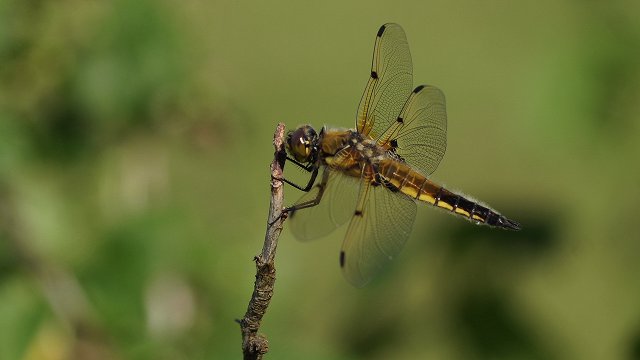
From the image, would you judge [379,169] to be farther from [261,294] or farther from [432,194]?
[261,294]

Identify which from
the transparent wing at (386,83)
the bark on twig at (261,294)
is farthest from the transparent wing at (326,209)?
the bark on twig at (261,294)

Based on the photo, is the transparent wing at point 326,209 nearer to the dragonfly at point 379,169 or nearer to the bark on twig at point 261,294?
the dragonfly at point 379,169

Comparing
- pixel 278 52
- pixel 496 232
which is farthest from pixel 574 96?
pixel 278 52

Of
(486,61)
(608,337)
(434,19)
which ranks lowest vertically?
(608,337)

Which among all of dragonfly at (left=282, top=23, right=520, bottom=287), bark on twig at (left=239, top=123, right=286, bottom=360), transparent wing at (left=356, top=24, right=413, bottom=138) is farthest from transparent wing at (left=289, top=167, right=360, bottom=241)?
bark on twig at (left=239, top=123, right=286, bottom=360)

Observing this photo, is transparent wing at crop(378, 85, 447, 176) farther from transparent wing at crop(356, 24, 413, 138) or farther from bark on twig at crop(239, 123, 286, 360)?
bark on twig at crop(239, 123, 286, 360)

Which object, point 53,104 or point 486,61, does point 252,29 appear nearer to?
point 486,61

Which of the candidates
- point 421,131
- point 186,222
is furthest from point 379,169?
point 186,222
